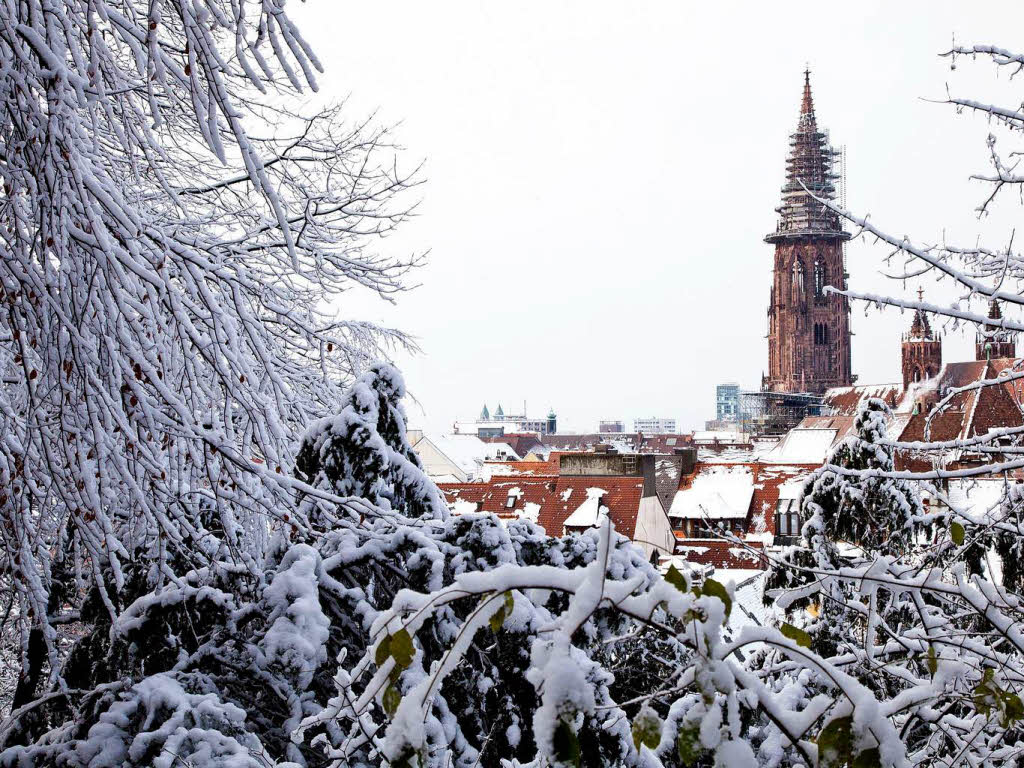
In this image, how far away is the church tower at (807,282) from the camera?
89.4m

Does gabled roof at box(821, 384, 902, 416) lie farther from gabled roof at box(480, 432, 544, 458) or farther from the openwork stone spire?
gabled roof at box(480, 432, 544, 458)

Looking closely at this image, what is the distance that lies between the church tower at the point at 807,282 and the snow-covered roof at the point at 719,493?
64556 millimetres

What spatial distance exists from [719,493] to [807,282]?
68.7 m

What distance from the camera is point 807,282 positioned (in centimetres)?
9119

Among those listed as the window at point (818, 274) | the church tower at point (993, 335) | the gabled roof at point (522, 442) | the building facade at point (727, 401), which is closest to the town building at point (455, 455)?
the gabled roof at point (522, 442)

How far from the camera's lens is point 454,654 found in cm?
126

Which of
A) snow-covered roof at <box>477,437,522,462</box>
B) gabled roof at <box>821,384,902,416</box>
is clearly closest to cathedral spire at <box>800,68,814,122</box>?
gabled roof at <box>821,384,902,416</box>

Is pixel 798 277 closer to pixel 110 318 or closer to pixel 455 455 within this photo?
pixel 455 455

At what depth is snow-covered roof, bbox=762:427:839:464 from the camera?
157 feet

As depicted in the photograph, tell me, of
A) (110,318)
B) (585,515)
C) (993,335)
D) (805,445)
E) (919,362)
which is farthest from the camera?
(919,362)

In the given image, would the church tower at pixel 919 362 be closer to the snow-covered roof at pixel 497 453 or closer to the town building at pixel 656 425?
the snow-covered roof at pixel 497 453

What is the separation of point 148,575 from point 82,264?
1.06 metres

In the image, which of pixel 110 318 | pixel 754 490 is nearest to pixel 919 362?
pixel 754 490

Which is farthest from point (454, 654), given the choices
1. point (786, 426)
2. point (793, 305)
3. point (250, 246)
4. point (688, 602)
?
point (793, 305)
